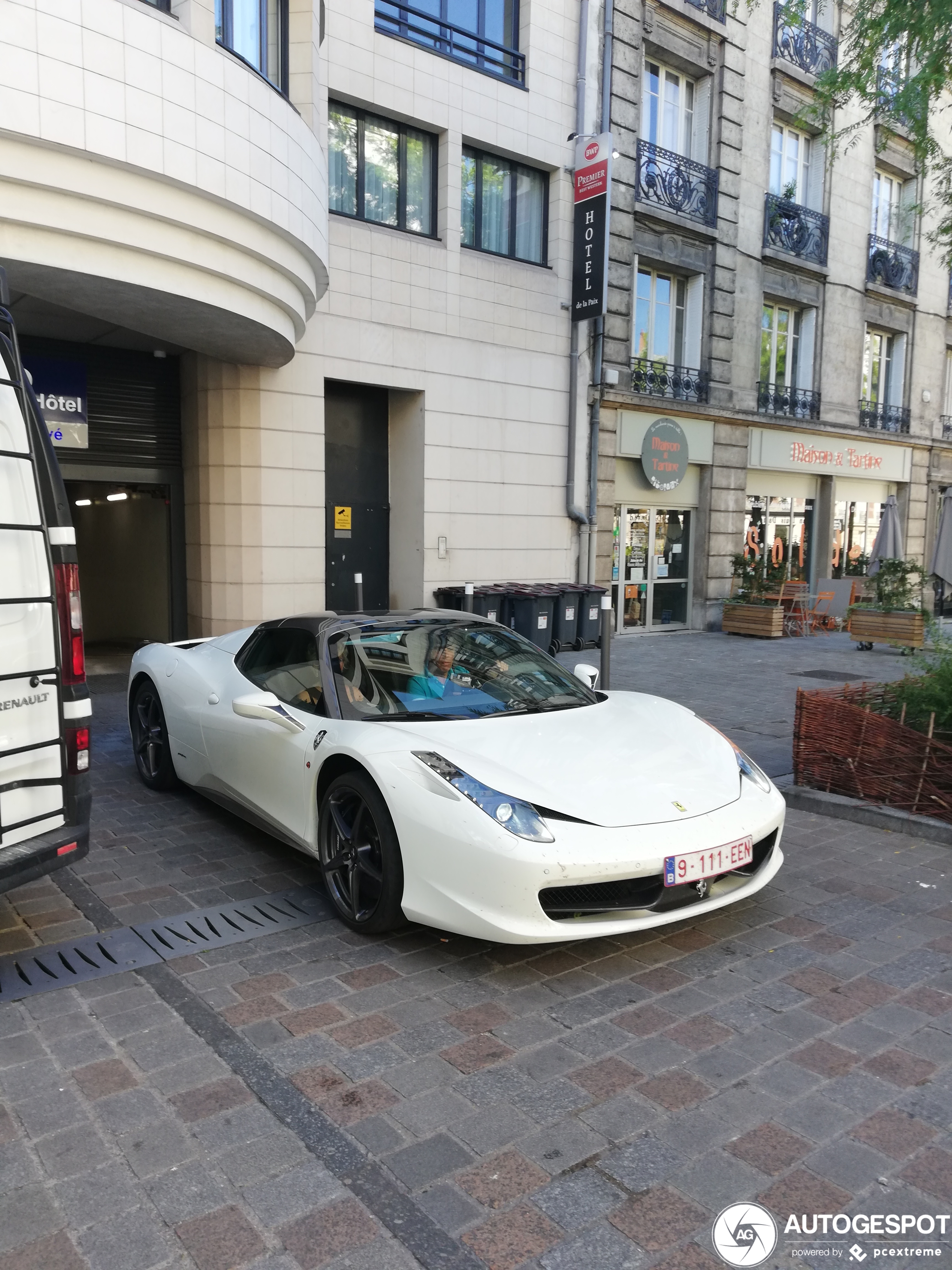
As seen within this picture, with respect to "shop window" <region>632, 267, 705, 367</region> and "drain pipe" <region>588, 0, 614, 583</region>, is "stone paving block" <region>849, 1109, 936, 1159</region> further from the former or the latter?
"shop window" <region>632, 267, 705, 367</region>

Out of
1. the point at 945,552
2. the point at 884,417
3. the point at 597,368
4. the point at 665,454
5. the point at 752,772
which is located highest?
the point at 884,417

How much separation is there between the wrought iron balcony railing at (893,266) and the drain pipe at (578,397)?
9.24m

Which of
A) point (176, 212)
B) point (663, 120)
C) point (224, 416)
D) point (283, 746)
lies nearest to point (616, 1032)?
point (283, 746)

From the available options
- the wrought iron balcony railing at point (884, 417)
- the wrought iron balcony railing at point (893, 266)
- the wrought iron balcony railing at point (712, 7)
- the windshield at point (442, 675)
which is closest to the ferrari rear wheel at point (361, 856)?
the windshield at point (442, 675)

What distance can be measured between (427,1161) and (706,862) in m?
1.58

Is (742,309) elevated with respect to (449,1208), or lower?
elevated

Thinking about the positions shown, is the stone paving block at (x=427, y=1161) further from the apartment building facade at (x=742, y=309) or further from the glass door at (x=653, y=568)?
the glass door at (x=653, y=568)

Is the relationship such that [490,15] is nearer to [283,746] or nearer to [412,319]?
[412,319]

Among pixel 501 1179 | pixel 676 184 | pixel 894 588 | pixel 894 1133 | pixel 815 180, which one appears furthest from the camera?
pixel 815 180

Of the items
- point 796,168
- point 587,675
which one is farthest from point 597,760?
point 796,168

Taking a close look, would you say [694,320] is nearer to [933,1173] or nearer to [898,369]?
[898,369]

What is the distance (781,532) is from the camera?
1964 centimetres

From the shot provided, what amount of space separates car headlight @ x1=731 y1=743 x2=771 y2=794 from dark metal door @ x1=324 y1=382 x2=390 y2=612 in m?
8.94

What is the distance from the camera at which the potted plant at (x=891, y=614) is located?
14.3m
